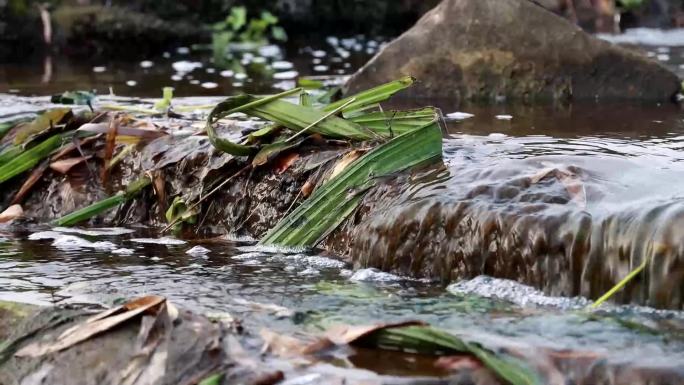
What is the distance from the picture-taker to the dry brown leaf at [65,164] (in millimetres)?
3939

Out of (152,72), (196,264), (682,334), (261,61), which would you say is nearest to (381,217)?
(196,264)

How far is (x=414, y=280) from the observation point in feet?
9.21

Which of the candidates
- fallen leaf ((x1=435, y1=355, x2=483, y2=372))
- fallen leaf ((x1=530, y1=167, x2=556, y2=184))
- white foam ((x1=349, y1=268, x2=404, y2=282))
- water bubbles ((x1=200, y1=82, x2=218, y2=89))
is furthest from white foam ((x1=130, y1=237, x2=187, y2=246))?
water bubbles ((x1=200, y1=82, x2=218, y2=89))

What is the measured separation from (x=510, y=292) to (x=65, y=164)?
2.15 meters

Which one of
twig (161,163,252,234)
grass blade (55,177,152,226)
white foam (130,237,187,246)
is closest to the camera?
white foam (130,237,187,246)

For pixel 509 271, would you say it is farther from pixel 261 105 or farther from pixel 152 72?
pixel 152 72

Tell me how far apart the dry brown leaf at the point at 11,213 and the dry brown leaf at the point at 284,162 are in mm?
1153

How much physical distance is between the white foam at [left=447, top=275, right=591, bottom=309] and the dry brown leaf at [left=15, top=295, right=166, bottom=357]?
2.96 feet

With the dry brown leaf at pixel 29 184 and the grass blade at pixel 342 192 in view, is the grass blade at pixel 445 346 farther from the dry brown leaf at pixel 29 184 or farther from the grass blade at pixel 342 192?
the dry brown leaf at pixel 29 184

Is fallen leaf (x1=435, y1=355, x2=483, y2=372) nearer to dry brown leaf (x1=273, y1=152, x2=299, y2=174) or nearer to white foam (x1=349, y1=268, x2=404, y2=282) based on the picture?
white foam (x1=349, y1=268, x2=404, y2=282)

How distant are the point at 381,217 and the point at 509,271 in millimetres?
483

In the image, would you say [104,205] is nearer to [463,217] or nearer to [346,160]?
[346,160]

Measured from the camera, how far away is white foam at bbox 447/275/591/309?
250 cm

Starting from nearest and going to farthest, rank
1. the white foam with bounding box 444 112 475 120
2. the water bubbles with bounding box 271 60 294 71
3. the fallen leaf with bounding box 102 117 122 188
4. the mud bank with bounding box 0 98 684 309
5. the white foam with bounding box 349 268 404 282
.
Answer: the mud bank with bounding box 0 98 684 309
the white foam with bounding box 349 268 404 282
the fallen leaf with bounding box 102 117 122 188
the white foam with bounding box 444 112 475 120
the water bubbles with bounding box 271 60 294 71
